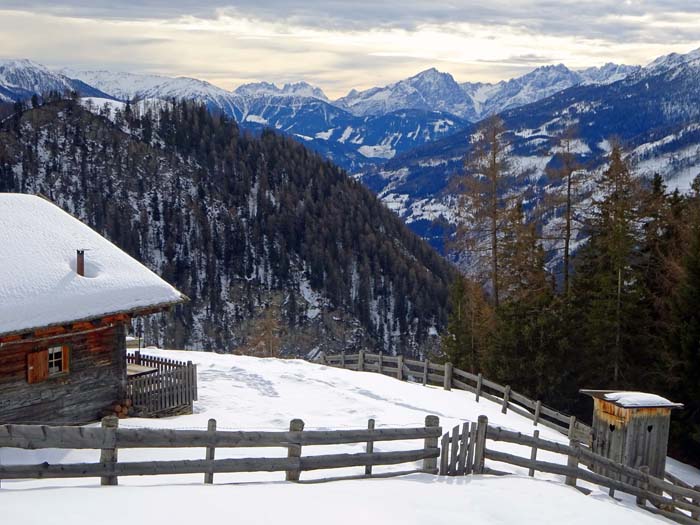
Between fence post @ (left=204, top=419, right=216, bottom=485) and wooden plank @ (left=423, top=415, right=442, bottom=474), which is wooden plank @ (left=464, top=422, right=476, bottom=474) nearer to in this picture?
wooden plank @ (left=423, top=415, right=442, bottom=474)

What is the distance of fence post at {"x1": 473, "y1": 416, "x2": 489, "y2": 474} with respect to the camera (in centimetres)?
1142

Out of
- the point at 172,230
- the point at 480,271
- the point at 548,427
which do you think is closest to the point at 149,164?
the point at 172,230

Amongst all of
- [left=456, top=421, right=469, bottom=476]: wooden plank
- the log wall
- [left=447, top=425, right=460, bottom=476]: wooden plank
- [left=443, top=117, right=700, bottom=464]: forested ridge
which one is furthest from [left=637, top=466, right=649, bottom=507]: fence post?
[left=443, top=117, right=700, bottom=464]: forested ridge

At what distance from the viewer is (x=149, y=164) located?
14000 centimetres

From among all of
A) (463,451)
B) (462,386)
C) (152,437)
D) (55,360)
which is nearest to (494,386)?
(462,386)

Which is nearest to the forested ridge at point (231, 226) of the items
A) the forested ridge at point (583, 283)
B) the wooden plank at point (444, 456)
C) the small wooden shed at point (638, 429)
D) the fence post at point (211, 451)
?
the forested ridge at point (583, 283)

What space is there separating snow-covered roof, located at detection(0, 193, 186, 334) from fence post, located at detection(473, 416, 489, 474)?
869 cm

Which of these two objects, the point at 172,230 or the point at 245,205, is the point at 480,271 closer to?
the point at 172,230

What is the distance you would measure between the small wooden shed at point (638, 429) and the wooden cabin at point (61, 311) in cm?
1107

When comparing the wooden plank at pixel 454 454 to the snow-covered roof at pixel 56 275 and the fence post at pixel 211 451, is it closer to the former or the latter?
the fence post at pixel 211 451

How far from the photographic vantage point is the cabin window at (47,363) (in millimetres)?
14680

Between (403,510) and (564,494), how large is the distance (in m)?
3.62

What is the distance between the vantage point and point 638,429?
15805 mm

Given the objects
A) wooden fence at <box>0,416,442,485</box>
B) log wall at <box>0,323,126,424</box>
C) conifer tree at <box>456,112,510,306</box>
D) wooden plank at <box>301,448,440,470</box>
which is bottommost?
log wall at <box>0,323,126,424</box>
